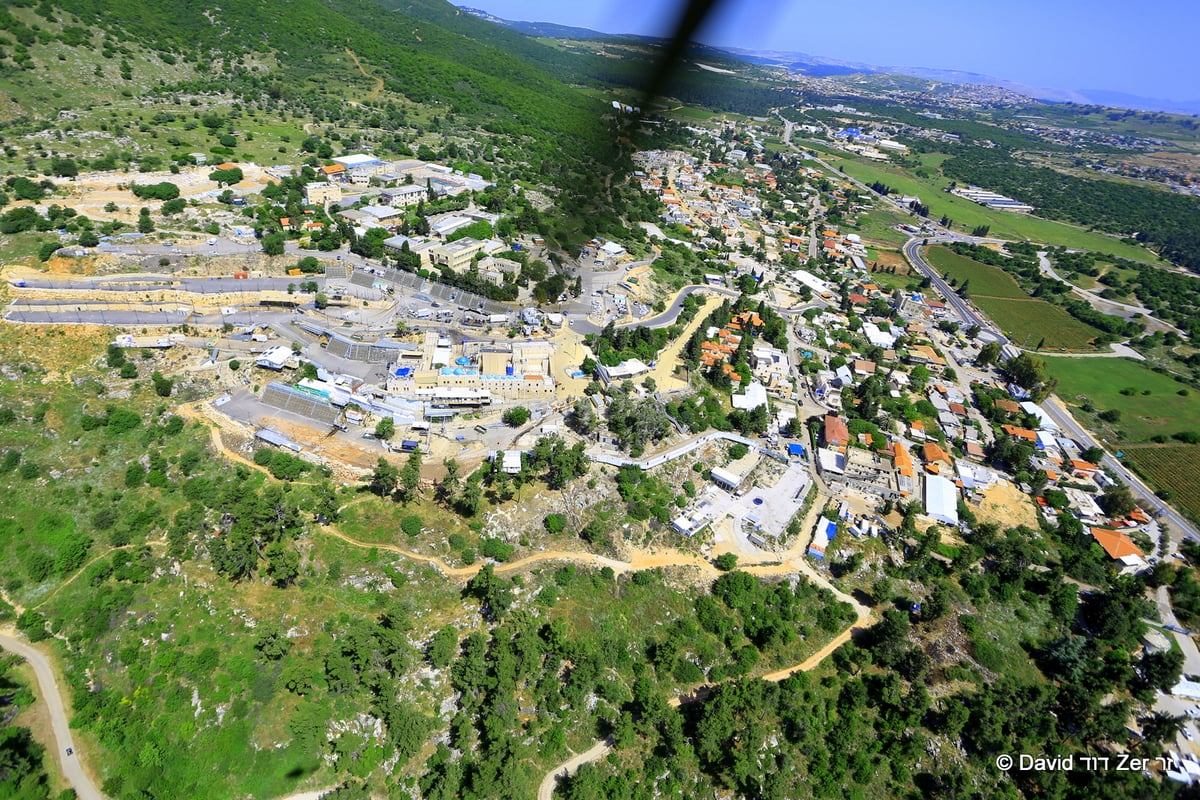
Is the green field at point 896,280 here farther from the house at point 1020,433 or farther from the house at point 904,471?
the house at point 904,471

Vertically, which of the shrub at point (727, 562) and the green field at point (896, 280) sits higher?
the green field at point (896, 280)

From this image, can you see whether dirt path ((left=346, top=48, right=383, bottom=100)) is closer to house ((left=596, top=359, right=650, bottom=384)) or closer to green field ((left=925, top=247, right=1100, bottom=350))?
house ((left=596, top=359, right=650, bottom=384))

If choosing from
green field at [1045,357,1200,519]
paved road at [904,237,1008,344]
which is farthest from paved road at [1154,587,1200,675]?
paved road at [904,237,1008,344]

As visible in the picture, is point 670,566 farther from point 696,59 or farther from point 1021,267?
point 1021,267

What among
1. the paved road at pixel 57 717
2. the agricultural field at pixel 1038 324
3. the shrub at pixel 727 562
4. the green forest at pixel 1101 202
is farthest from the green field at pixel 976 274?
the paved road at pixel 57 717

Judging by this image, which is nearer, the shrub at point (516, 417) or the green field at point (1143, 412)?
the shrub at point (516, 417)
